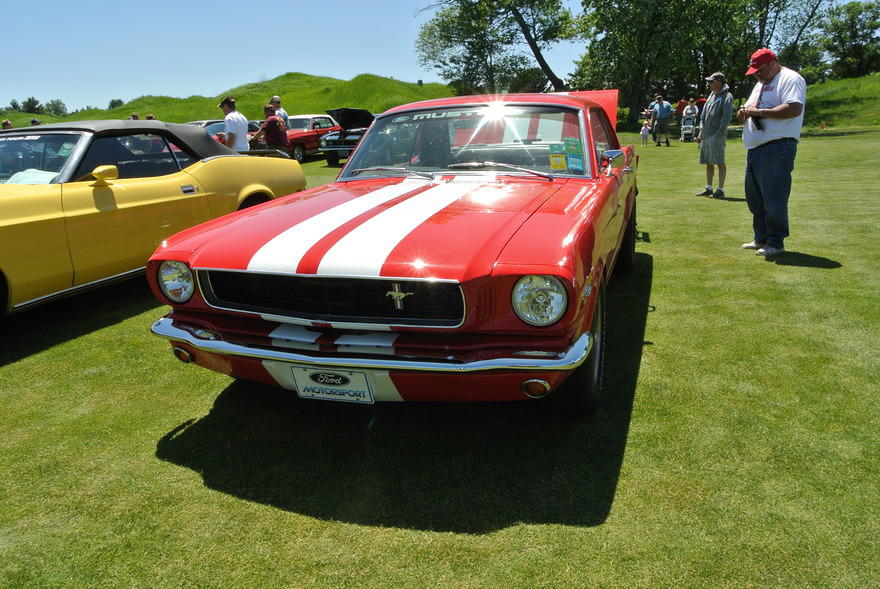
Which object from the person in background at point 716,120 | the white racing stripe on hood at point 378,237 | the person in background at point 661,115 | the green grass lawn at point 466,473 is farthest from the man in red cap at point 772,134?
the person in background at point 661,115

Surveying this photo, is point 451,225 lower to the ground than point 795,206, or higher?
higher

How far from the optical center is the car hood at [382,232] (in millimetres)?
2164

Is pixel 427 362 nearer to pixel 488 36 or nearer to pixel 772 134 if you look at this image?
pixel 772 134

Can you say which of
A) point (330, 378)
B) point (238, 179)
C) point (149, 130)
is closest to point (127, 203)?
point (149, 130)

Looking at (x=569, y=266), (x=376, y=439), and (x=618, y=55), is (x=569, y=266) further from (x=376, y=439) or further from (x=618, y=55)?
(x=618, y=55)

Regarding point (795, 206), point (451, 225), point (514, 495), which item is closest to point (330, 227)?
point (451, 225)

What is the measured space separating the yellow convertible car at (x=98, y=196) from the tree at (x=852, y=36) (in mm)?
72177

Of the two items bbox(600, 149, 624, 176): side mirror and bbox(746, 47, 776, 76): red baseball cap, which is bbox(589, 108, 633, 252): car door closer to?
bbox(600, 149, 624, 176): side mirror

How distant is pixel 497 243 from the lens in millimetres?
2227

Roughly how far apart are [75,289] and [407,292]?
114 inches

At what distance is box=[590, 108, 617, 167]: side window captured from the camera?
11.5 feet

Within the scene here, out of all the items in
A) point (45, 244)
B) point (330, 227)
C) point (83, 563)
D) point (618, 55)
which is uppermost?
point (618, 55)

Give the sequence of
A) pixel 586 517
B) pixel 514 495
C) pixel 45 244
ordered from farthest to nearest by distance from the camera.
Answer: pixel 45 244 → pixel 514 495 → pixel 586 517

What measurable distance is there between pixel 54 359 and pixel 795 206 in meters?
7.97
